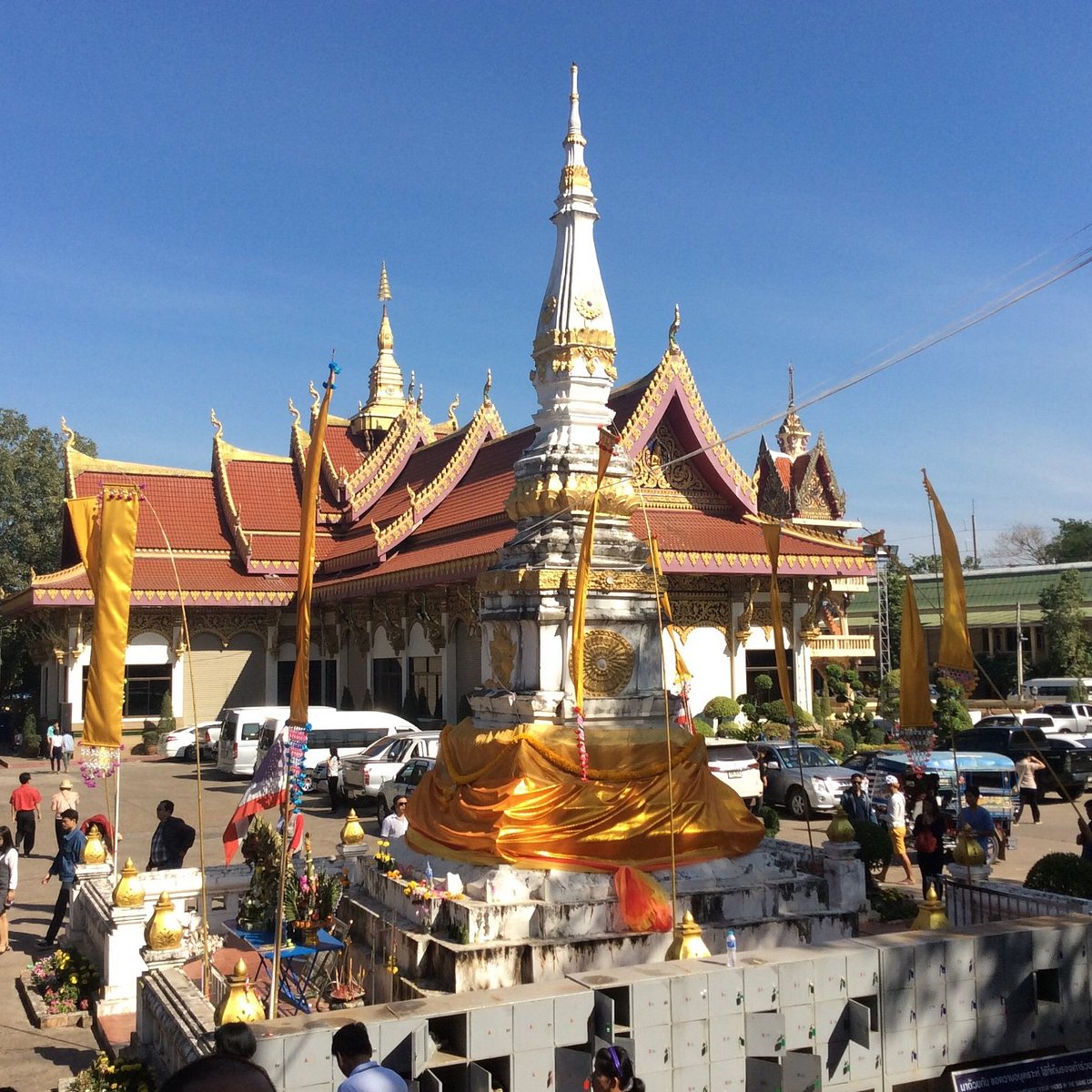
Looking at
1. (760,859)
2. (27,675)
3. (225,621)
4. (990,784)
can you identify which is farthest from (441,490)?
(27,675)

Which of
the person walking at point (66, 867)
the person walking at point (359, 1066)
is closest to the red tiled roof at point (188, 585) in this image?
the person walking at point (66, 867)

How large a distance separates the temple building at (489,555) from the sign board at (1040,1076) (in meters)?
4.13

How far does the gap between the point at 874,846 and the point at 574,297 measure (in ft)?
21.9

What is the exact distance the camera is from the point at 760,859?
9.23m

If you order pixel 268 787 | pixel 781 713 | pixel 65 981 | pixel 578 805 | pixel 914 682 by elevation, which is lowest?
pixel 65 981

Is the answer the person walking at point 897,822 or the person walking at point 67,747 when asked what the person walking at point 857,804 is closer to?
the person walking at point 897,822

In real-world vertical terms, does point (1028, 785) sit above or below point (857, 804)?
below

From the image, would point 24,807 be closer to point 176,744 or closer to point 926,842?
point 926,842

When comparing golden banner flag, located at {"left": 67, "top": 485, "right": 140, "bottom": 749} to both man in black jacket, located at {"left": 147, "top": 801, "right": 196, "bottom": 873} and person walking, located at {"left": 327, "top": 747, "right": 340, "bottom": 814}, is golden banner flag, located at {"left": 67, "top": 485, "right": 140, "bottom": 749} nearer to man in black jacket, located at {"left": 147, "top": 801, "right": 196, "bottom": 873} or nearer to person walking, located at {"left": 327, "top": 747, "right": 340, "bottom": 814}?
man in black jacket, located at {"left": 147, "top": 801, "right": 196, "bottom": 873}

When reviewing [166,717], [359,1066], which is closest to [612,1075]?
[359,1066]

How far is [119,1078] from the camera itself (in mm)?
6387

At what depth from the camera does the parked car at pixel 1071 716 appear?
93.8 feet

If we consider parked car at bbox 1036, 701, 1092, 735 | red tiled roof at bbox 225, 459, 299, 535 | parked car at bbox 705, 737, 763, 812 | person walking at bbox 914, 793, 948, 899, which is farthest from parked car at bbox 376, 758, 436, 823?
parked car at bbox 1036, 701, 1092, 735

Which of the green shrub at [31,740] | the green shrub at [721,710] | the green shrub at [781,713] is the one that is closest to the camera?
the green shrub at [721,710]
